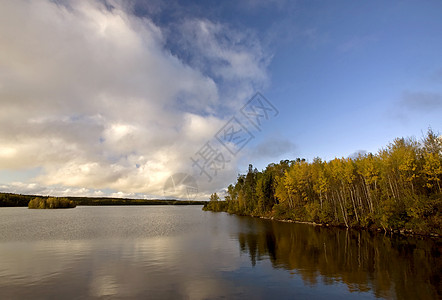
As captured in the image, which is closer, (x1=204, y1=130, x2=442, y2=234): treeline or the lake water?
the lake water

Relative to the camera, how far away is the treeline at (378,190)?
137 feet

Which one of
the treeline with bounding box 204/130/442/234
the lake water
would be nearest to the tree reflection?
the lake water

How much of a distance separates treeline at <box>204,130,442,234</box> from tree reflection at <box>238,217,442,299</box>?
20.2ft

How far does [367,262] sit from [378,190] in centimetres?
3785

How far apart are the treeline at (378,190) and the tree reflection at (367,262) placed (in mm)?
6169

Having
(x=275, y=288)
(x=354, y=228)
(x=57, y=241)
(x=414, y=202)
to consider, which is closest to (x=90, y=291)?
(x=275, y=288)

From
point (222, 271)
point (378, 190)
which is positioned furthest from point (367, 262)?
point (378, 190)

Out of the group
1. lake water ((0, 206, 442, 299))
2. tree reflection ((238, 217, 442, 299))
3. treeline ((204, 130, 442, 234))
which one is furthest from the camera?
treeline ((204, 130, 442, 234))

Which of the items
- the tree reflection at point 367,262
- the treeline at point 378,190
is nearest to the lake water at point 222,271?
the tree reflection at point 367,262

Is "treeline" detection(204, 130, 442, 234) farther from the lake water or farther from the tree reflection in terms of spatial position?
the lake water

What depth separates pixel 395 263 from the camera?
24500 mm

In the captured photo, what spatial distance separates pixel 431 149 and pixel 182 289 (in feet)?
166

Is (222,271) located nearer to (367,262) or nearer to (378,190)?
(367,262)

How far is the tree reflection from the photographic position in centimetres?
1814
